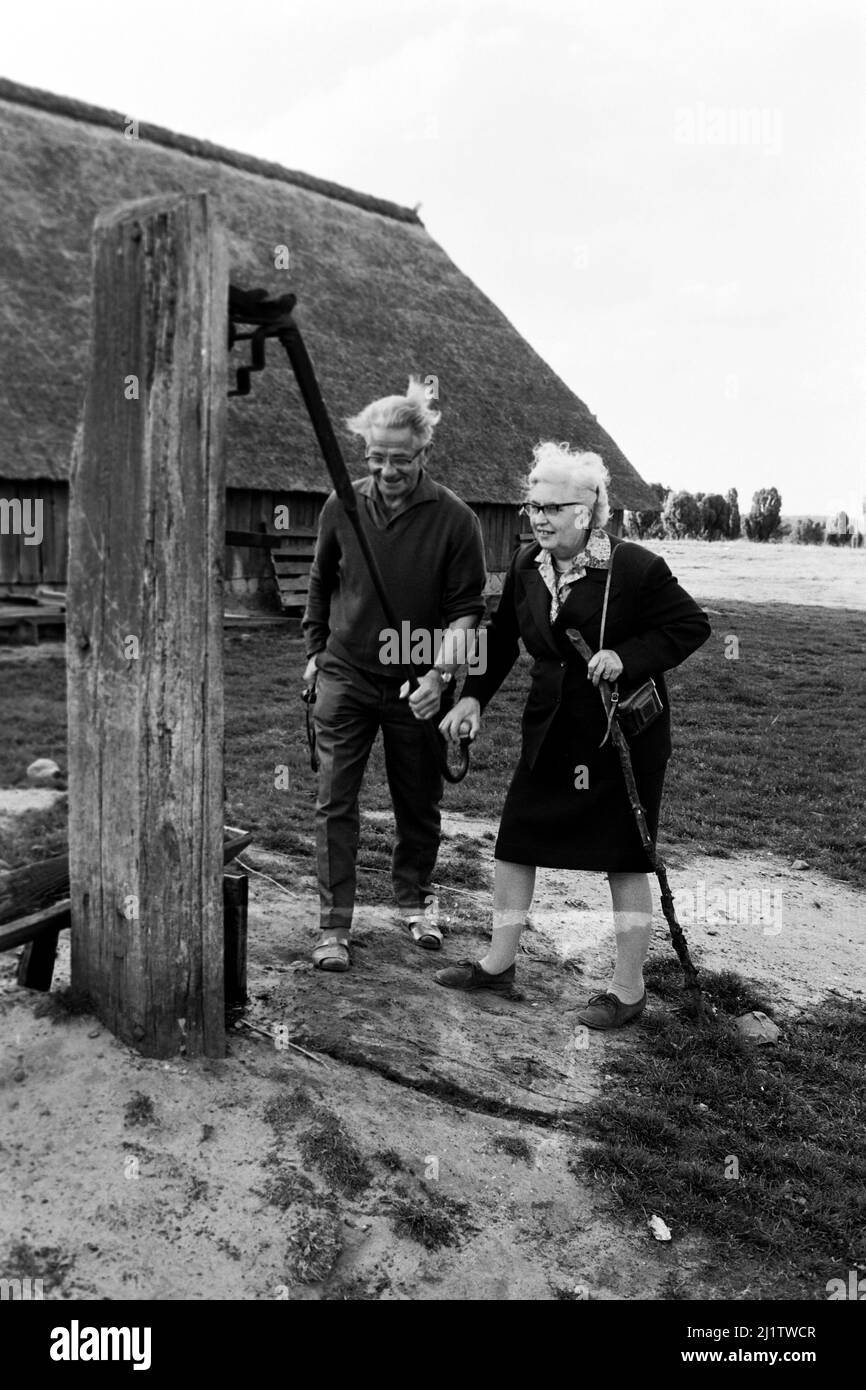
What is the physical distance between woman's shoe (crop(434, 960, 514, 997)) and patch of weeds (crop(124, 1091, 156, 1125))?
133cm

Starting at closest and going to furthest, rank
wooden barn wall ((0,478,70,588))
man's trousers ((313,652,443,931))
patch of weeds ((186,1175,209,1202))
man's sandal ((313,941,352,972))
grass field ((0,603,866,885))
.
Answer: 1. patch of weeds ((186,1175,209,1202))
2. man's sandal ((313,941,352,972))
3. man's trousers ((313,652,443,931))
4. grass field ((0,603,866,885))
5. wooden barn wall ((0,478,70,588))

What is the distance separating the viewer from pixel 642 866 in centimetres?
387

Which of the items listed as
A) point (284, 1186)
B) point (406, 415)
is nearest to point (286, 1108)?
point (284, 1186)

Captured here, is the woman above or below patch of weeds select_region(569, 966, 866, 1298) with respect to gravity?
above

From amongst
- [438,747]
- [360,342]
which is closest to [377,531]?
[438,747]

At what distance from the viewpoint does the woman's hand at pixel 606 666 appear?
146 inches

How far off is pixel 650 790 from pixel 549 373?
18270 mm

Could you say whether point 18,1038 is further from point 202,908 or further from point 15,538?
point 15,538

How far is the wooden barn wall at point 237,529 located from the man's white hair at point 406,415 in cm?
675

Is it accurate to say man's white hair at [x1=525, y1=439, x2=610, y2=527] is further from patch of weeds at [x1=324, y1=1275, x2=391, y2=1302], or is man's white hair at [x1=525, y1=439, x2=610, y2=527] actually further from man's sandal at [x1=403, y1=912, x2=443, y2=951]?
patch of weeds at [x1=324, y1=1275, x2=391, y2=1302]

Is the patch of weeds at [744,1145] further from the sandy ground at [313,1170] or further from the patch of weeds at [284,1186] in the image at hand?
the patch of weeds at [284,1186]

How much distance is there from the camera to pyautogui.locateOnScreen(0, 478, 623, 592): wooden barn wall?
12.8 metres

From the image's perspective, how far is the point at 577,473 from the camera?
374 cm

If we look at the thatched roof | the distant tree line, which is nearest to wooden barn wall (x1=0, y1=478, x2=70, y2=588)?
the thatched roof
